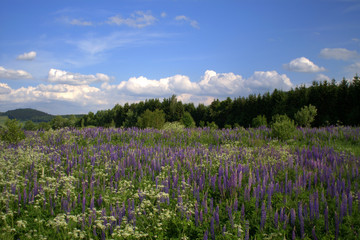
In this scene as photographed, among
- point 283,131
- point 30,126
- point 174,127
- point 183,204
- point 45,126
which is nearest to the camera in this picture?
point 183,204

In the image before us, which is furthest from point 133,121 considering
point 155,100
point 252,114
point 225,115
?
point 252,114

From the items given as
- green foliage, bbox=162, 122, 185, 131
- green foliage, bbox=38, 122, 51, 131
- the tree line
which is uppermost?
the tree line

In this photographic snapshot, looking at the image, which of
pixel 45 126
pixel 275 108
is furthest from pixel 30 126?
pixel 275 108

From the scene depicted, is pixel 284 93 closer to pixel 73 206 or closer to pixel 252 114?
pixel 252 114

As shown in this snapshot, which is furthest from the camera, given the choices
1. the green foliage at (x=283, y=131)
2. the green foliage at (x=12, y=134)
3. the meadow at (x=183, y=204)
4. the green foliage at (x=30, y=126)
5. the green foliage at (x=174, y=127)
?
the green foliage at (x=30, y=126)

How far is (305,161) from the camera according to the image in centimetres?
800

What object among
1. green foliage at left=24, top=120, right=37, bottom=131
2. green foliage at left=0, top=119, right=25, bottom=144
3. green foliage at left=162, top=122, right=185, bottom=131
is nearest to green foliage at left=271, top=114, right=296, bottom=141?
green foliage at left=162, top=122, right=185, bottom=131

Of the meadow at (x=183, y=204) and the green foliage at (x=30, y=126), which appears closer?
the meadow at (x=183, y=204)

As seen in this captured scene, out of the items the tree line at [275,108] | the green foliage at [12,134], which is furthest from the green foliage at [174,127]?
the green foliage at [12,134]

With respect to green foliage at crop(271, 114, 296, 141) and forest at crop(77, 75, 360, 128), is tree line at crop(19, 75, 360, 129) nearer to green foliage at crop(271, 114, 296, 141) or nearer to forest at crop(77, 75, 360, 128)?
forest at crop(77, 75, 360, 128)

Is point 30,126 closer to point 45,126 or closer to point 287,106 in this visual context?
point 45,126

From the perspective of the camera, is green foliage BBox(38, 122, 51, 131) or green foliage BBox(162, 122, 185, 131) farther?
green foliage BBox(38, 122, 51, 131)

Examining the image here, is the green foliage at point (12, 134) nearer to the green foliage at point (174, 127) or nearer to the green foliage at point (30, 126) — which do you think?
the green foliage at point (30, 126)

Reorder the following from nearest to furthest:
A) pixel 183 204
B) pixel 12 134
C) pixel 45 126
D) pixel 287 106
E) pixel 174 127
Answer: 1. pixel 183 204
2. pixel 12 134
3. pixel 174 127
4. pixel 287 106
5. pixel 45 126
